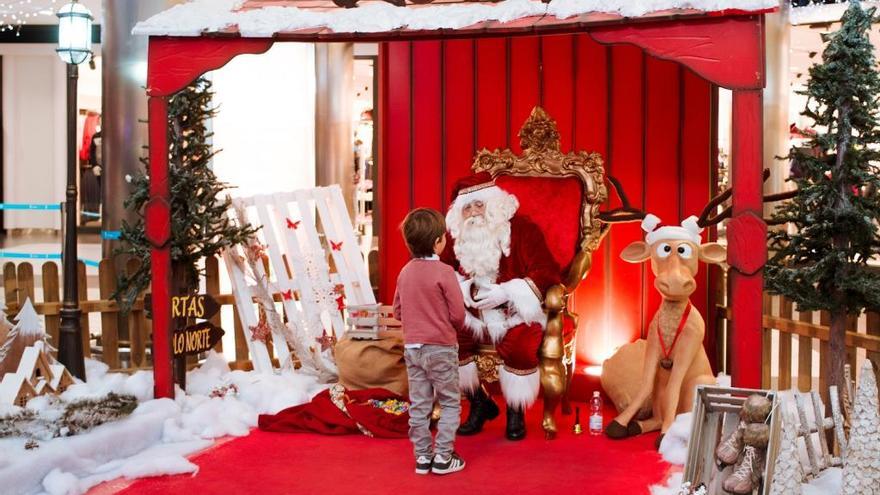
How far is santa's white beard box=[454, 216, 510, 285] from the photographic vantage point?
5.41 m

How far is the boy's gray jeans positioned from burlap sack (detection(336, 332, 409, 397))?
3.41 feet

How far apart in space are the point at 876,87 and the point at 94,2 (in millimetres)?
11979

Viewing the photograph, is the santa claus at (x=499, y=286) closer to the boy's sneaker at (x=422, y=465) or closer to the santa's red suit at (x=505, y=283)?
the santa's red suit at (x=505, y=283)

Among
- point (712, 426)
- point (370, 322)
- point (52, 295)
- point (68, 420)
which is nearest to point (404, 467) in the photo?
point (370, 322)

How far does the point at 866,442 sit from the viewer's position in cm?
367

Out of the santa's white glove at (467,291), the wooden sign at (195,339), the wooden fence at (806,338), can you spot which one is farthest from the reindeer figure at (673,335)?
the wooden sign at (195,339)

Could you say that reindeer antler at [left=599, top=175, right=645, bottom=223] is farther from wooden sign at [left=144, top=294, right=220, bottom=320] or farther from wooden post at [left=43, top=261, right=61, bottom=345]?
wooden post at [left=43, top=261, right=61, bottom=345]

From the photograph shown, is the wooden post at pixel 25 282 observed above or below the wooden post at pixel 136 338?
above

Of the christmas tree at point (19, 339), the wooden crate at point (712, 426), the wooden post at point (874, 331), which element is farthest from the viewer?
the christmas tree at point (19, 339)

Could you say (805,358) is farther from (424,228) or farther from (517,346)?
(424,228)

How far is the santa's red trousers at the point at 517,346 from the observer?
520cm

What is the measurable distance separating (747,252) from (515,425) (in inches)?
61.2

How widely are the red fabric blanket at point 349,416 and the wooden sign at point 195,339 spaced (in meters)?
0.65

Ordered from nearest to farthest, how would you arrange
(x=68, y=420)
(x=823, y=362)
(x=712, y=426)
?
1. (x=712, y=426)
2. (x=68, y=420)
3. (x=823, y=362)
